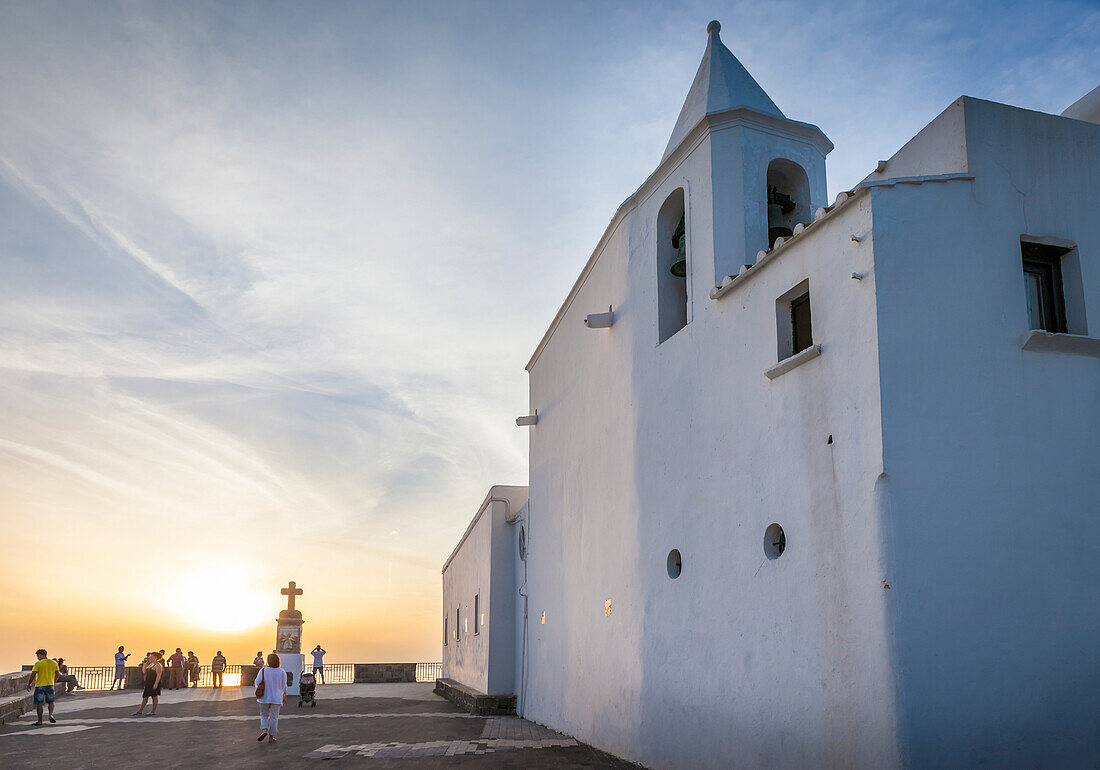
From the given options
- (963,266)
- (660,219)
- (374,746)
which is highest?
(660,219)

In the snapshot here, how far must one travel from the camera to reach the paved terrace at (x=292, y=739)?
35.8 feet

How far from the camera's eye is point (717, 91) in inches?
416

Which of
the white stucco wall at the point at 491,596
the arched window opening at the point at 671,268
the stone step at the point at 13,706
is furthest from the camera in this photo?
the white stucco wall at the point at 491,596

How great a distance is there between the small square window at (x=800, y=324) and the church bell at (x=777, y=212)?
252 centimetres

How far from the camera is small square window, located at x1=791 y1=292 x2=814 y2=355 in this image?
7699 millimetres

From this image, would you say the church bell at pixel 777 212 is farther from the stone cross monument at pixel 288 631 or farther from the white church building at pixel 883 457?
the stone cross monument at pixel 288 631

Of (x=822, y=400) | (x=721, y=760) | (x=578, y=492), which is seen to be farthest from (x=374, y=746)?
(x=822, y=400)

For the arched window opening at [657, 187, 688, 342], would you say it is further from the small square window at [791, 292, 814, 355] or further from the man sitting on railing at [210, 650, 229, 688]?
the man sitting on railing at [210, 650, 229, 688]

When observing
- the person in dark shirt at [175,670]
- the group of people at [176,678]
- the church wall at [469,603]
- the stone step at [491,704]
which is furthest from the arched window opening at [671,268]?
the person in dark shirt at [175,670]

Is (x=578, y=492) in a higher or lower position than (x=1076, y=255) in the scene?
lower

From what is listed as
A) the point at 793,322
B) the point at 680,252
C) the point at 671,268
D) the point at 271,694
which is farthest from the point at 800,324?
the point at 271,694

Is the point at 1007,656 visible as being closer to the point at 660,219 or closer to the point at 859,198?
the point at 859,198

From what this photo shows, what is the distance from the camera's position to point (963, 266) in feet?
22.3

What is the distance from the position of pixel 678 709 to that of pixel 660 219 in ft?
19.1
